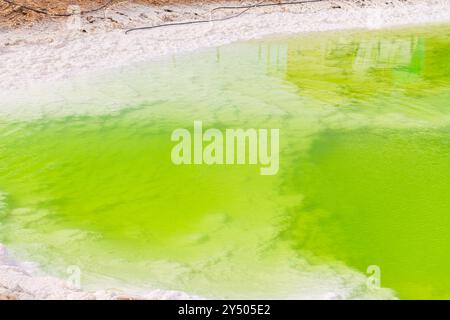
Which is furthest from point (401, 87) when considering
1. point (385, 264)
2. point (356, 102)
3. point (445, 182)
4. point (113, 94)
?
point (385, 264)

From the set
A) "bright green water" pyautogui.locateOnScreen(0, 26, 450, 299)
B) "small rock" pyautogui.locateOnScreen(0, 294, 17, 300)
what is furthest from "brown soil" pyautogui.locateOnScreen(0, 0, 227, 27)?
"small rock" pyautogui.locateOnScreen(0, 294, 17, 300)

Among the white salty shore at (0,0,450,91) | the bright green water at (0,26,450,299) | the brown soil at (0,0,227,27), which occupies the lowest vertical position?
the bright green water at (0,26,450,299)

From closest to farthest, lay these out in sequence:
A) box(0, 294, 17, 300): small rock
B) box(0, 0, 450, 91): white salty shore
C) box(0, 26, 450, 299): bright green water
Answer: box(0, 294, 17, 300): small rock, box(0, 26, 450, 299): bright green water, box(0, 0, 450, 91): white salty shore

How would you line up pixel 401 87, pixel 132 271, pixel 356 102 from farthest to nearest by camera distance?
pixel 401 87
pixel 356 102
pixel 132 271

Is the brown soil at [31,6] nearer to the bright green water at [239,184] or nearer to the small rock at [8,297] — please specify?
the bright green water at [239,184]

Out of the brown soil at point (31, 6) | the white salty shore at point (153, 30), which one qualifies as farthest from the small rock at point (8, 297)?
the brown soil at point (31, 6)

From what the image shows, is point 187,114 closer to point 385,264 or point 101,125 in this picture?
point 101,125

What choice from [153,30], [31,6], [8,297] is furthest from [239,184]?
[31,6]

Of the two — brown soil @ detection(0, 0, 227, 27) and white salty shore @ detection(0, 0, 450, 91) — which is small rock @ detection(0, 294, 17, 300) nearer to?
white salty shore @ detection(0, 0, 450, 91)
